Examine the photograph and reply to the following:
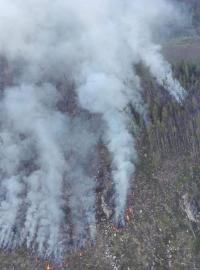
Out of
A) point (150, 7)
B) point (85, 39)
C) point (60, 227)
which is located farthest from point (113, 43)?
point (60, 227)

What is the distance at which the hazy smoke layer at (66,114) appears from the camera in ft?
223

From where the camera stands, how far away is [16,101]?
8688cm

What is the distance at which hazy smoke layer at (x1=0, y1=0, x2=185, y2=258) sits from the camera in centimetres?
6788

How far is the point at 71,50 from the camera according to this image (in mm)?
103062

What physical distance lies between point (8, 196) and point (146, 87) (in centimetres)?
2970

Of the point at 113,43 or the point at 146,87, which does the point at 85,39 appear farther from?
the point at 146,87

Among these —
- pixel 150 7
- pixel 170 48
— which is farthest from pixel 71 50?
pixel 150 7

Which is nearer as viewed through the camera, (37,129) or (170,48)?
(37,129)

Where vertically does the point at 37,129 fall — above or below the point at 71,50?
below

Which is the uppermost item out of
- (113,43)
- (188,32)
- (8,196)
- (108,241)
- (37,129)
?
(188,32)

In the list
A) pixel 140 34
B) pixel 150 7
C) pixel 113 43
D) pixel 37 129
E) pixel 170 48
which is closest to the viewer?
pixel 37 129

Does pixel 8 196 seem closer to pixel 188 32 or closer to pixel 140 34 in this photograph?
pixel 140 34

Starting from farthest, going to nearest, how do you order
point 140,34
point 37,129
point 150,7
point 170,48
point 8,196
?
point 150,7 → point 170,48 → point 140,34 → point 37,129 → point 8,196

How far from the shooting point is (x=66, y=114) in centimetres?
8719
